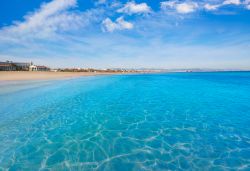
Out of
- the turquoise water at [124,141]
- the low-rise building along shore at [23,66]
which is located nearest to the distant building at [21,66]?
the low-rise building along shore at [23,66]

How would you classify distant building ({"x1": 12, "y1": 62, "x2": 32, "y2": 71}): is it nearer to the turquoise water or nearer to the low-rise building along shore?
the low-rise building along shore

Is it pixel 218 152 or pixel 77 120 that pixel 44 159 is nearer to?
pixel 77 120

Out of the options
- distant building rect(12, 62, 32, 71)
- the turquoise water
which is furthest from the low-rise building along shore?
the turquoise water

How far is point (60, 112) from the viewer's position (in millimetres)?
12336

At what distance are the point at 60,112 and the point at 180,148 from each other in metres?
9.21

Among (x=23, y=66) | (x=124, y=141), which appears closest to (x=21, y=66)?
(x=23, y=66)

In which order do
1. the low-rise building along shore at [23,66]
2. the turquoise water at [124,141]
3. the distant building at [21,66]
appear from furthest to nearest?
1. the distant building at [21,66]
2. the low-rise building along shore at [23,66]
3. the turquoise water at [124,141]

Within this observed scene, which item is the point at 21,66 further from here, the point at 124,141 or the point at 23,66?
the point at 124,141

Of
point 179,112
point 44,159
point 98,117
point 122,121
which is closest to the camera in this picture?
point 44,159

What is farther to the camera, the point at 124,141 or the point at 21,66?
the point at 21,66

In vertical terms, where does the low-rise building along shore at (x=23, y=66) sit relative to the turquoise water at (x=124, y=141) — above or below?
above

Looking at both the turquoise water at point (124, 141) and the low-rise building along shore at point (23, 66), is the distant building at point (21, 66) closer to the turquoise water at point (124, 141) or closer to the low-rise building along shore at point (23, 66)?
the low-rise building along shore at point (23, 66)

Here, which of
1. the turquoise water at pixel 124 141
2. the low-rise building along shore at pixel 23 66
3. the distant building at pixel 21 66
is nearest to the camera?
the turquoise water at pixel 124 141

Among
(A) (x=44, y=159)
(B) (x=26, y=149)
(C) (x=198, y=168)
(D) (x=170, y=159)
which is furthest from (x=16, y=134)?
(C) (x=198, y=168)
